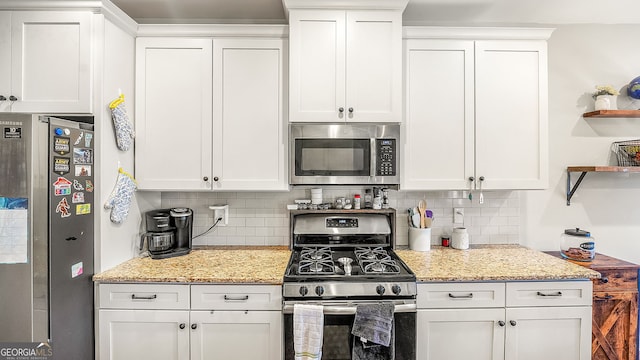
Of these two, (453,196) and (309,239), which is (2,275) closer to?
(309,239)

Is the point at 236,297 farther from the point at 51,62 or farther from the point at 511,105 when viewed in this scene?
the point at 511,105

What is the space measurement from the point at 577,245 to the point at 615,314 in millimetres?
462

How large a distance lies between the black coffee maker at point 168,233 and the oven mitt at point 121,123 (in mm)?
494

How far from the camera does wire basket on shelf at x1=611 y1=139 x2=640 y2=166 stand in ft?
7.68

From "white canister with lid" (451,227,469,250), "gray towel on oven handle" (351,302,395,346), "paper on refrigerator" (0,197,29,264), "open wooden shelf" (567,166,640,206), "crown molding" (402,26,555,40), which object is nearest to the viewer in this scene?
"paper on refrigerator" (0,197,29,264)

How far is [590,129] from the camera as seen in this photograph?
8.13ft

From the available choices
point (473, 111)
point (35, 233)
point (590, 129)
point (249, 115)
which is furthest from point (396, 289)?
point (590, 129)

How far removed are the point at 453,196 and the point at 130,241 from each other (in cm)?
232

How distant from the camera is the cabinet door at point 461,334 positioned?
1.77 meters

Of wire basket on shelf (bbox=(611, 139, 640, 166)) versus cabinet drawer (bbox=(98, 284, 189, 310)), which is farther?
wire basket on shelf (bbox=(611, 139, 640, 166))

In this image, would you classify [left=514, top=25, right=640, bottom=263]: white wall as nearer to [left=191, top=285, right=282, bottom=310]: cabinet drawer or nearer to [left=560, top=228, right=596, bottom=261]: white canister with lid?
[left=560, top=228, right=596, bottom=261]: white canister with lid

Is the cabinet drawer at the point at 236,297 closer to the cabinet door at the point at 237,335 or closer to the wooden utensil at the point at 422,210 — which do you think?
the cabinet door at the point at 237,335

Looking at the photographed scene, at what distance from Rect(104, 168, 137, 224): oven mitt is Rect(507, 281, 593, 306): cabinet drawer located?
2.34m

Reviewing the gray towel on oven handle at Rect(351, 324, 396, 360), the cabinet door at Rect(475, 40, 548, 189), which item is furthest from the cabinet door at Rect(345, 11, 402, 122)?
the gray towel on oven handle at Rect(351, 324, 396, 360)
